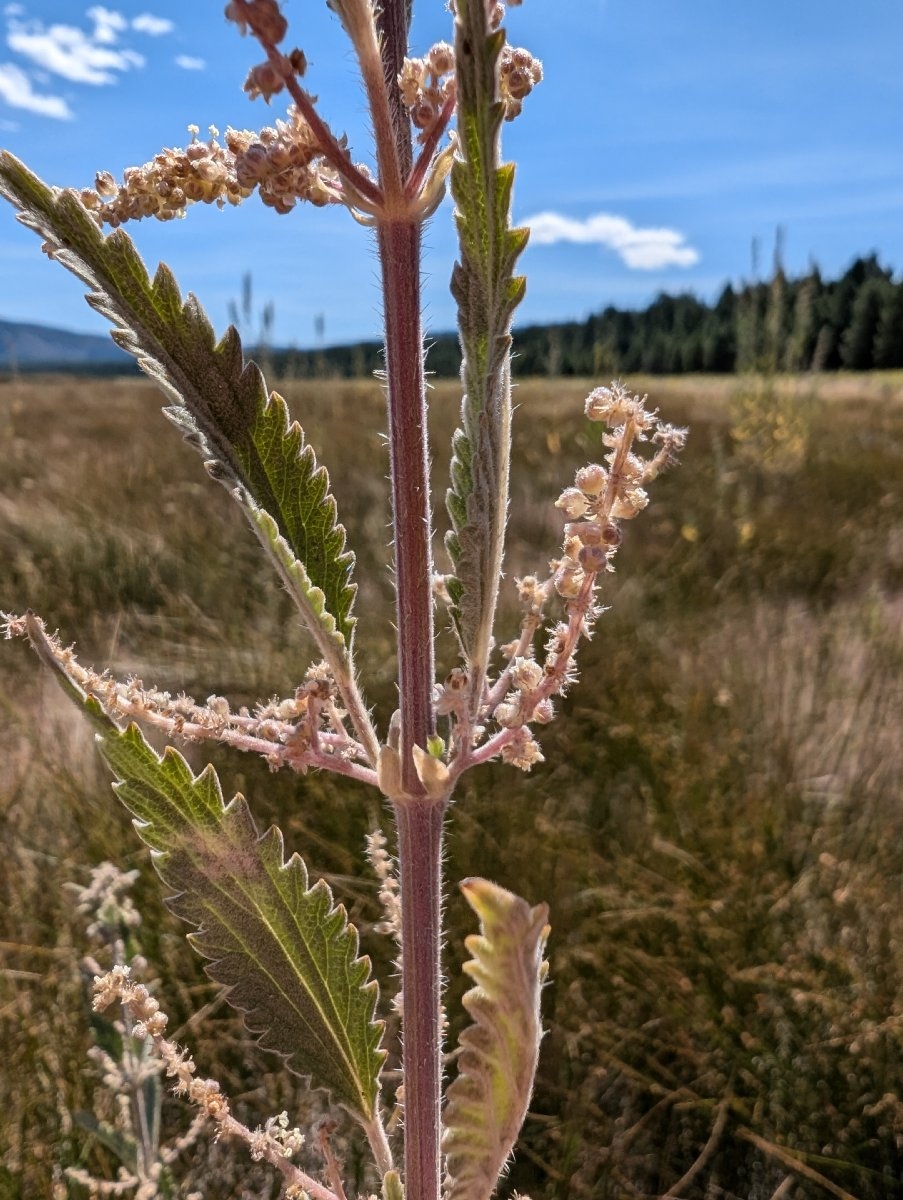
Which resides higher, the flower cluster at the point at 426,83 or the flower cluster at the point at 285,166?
the flower cluster at the point at 426,83

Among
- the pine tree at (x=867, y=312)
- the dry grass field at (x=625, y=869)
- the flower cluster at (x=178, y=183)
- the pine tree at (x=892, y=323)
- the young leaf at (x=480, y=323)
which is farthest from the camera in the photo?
the pine tree at (x=867, y=312)

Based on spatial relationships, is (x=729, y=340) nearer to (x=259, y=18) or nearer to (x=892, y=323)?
(x=892, y=323)

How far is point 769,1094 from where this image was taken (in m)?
1.57

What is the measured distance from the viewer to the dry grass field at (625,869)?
4.95 feet

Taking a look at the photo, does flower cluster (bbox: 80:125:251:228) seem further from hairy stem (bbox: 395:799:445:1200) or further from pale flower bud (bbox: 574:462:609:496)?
hairy stem (bbox: 395:799:445:1200)

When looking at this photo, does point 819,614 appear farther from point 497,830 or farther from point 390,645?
point 497,830

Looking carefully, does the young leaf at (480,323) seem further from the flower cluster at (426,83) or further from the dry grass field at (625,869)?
A: the dry grass field at (625,869)


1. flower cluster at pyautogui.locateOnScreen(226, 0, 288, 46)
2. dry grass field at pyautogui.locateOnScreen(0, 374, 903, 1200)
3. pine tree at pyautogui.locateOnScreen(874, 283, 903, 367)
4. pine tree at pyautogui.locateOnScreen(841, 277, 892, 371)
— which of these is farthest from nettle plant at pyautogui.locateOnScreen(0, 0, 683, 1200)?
pine tree at pyautogui.locateOnScreen(841, 277, 892, 371)

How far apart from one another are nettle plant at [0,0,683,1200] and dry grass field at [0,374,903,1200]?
2.23ft

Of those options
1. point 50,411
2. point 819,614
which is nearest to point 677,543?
point 819,614

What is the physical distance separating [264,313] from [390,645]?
3.05 meters

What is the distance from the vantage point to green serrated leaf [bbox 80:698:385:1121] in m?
0.60

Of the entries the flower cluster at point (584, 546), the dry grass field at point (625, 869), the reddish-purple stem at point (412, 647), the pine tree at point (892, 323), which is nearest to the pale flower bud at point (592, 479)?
the flower cluster at point (584, 546)

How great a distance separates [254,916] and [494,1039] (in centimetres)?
18
